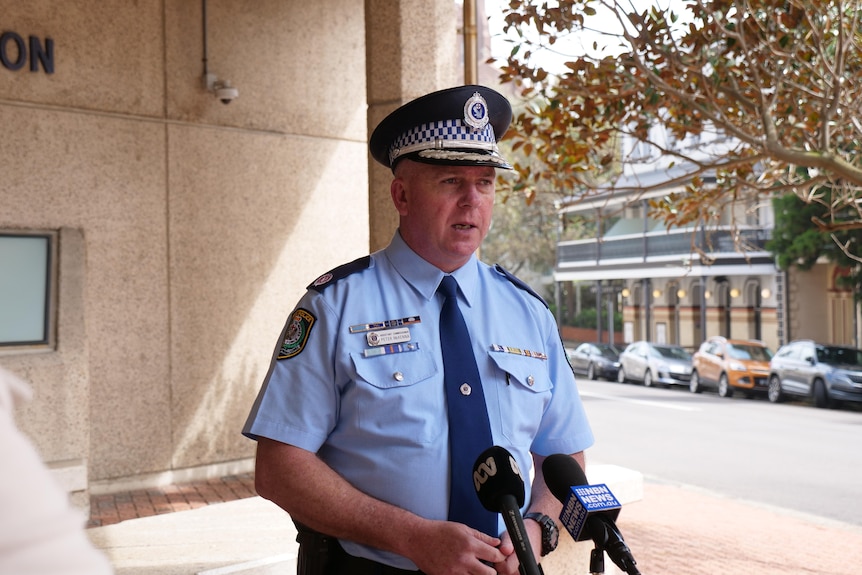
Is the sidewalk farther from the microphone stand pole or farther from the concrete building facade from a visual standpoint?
the microphone stand pole

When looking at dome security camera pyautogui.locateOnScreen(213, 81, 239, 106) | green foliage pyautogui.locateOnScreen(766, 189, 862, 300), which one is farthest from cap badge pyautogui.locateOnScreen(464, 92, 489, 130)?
green foliage pyautogui.locateOnScreen(766, 189, 862, 300)

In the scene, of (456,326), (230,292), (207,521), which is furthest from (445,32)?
(230,292)

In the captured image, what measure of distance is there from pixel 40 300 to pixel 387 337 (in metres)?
4.81

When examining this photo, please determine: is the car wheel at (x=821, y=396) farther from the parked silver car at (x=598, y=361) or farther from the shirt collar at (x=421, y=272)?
the shirt collar at (x=421, y=272)

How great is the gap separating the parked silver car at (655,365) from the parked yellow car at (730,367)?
938 mm

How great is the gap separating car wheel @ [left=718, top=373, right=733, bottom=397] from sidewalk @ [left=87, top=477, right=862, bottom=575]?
13.8 metres

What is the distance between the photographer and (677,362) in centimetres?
2870

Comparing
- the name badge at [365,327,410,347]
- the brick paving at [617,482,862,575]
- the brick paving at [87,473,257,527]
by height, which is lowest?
the brick paving at [617,482,862,575]

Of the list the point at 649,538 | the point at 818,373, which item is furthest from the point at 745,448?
the point at 818,373

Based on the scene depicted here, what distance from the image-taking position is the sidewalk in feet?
12.8

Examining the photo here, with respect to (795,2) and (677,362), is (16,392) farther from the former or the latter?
(677,362)

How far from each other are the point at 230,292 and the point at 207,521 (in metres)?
4.07

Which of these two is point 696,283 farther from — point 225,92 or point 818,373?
point 225,92

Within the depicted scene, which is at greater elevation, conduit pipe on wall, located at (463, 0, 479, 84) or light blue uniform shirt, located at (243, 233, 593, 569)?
conduit pipe on wall, located at (463, 0, 479, 84)
